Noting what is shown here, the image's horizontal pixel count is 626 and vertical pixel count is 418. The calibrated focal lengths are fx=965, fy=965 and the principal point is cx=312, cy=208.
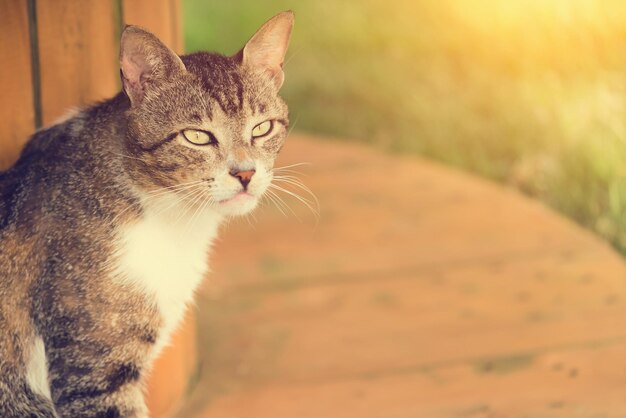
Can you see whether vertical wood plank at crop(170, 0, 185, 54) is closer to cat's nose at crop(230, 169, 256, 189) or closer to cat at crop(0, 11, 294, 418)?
cat at crop(0, 11, 294, 418)

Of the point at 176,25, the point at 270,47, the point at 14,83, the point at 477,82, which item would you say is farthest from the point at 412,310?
the point at 477,82

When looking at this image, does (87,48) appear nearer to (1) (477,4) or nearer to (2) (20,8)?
(2) (20,8)

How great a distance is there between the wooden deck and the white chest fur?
62 cm

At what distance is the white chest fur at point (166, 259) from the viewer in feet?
6.21

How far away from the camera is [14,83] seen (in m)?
2.11

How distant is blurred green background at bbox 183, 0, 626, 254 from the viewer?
372 centimetres

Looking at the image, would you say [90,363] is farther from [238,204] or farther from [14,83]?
[14,83]

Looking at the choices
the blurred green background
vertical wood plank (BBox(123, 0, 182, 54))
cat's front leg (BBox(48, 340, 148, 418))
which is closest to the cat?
cat's front leg (BBox(48, 340, 148, 418))

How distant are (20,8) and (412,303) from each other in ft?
4.90

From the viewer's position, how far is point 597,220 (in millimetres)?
3463

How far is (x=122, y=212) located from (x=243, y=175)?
0.26 m

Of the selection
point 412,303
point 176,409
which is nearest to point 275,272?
point 412,303

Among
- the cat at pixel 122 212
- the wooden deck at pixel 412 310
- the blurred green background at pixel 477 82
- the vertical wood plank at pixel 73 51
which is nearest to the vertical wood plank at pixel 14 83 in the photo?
the vertical wood plank at pixel 73 51

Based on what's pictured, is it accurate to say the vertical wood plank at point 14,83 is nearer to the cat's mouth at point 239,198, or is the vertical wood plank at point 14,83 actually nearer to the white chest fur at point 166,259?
the white chest fur at point 166,259
